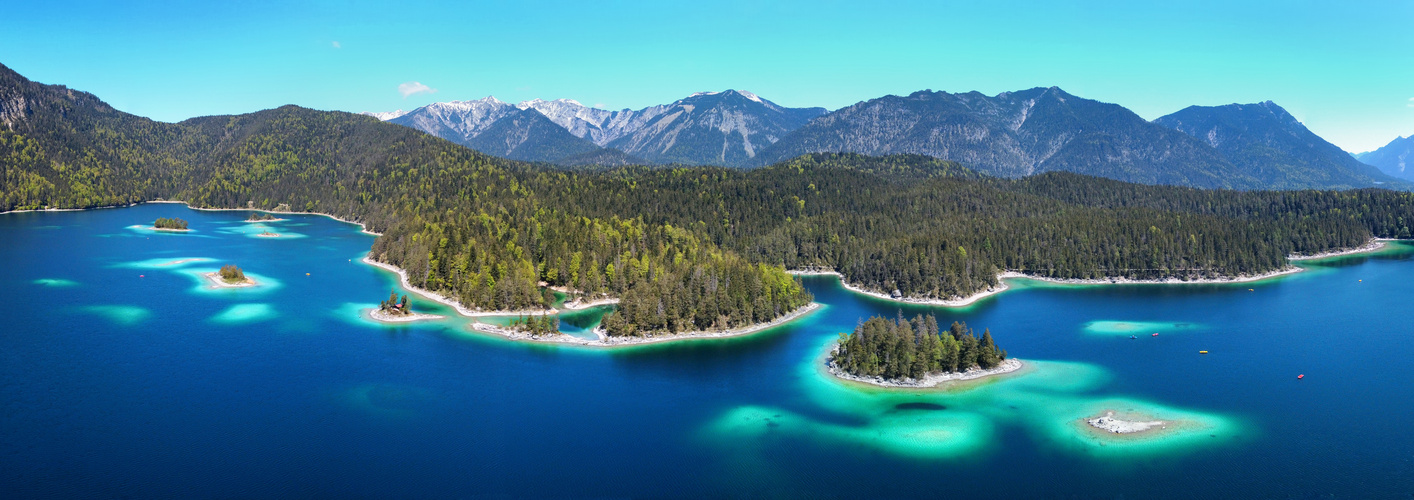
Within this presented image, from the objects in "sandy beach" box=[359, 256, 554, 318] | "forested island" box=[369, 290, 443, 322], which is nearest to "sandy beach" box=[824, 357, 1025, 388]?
"sandy beach" box=[359, 256, 554, 318]

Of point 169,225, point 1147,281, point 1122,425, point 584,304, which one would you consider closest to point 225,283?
point 584,304

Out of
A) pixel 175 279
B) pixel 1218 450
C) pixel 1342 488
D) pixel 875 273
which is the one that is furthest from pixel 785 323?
pixel 175 279

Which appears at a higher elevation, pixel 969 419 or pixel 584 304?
pixel 584 304

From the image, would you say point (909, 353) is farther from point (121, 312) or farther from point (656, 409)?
point (121, 312)

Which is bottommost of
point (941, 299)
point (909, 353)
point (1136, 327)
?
→ point (909, 353)

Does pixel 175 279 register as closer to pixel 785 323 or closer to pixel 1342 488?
pixel 785 323

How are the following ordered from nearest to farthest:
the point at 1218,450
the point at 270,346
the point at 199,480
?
the point at 199,480 < the point at 1218,450 < the point at 270,346
